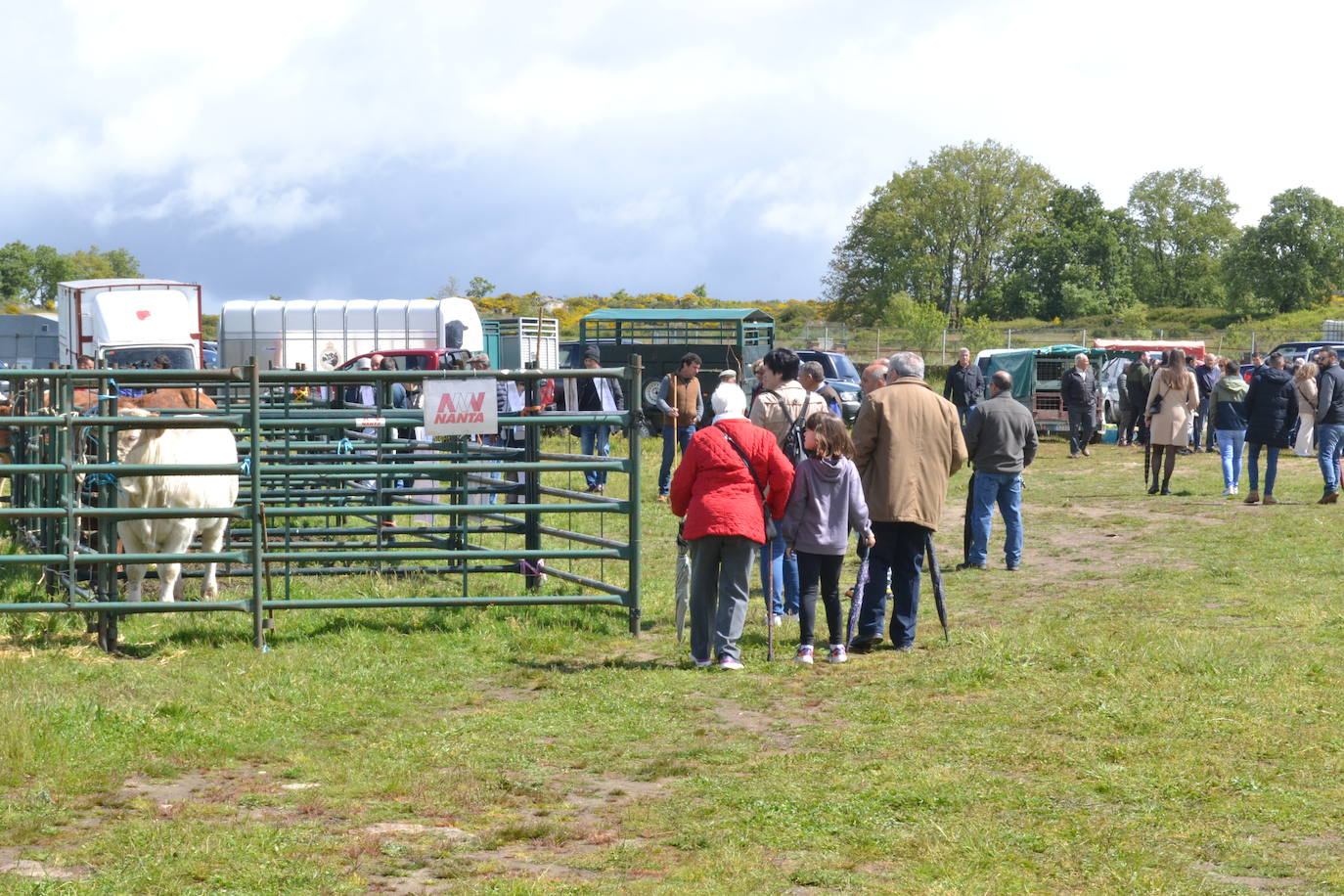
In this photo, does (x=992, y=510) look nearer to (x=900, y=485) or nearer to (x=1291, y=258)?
(x=900, y=485)

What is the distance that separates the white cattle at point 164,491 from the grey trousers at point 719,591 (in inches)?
123

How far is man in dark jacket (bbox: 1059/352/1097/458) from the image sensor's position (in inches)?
1020

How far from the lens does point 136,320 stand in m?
30.3

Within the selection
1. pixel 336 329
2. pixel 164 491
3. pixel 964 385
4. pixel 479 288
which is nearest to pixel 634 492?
pixel 164 491

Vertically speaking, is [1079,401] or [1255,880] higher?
[1079,401]

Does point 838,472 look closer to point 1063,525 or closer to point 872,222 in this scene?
point 1063,525

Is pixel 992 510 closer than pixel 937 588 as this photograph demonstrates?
No

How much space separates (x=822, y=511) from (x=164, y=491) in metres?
4.34

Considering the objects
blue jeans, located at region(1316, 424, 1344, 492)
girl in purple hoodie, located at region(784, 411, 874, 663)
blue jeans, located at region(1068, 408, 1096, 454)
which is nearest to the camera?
girl in purple hoodie, located at region(784, 411, 874, 663)

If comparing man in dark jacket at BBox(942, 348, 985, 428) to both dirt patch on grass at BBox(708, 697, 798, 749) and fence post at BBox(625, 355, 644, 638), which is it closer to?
fence post at BBox(625, 355, 644, 638)

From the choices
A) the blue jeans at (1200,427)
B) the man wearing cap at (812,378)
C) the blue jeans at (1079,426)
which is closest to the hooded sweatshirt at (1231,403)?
the blue jeans at (1079,426)

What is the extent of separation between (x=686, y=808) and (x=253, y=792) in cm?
182

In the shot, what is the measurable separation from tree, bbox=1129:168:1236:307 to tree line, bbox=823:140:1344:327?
215 millimetres

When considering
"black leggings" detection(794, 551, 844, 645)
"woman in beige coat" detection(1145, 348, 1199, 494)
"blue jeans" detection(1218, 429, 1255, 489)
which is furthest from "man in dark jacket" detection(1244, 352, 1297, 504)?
"black leggings" detection(794, 551, 844, 645)
